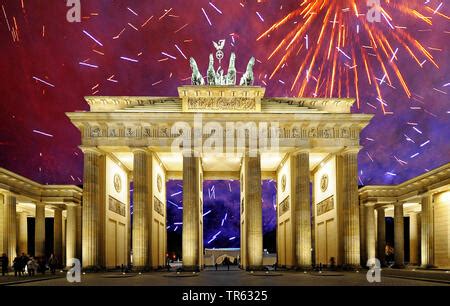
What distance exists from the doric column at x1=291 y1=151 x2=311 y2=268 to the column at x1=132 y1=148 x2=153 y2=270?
12371 mm

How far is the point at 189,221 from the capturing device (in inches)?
1599

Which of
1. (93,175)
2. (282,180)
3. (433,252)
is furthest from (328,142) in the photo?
(93,175)

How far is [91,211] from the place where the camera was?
131ft

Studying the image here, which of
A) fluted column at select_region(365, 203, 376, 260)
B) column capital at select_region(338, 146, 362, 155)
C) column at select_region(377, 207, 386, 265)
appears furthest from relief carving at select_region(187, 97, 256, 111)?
column at select_region(377, 207, 386, 265)

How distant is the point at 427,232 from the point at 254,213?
18.3 metres

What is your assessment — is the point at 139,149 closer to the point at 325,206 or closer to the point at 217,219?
the point at 325,206

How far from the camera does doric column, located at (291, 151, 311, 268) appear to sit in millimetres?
40469

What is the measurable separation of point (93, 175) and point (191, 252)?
1012 cm

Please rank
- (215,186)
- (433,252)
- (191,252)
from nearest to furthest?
(191,252)
(433,252)
(215,186)

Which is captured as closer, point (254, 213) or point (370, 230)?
point (254, 213)

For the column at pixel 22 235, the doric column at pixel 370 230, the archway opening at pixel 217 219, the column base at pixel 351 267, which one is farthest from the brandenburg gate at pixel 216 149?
the archway opening at pixel 217 219

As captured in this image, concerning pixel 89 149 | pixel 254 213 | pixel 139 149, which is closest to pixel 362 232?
pixel 254 213

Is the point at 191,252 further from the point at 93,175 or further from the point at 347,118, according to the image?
the point at 347,118
